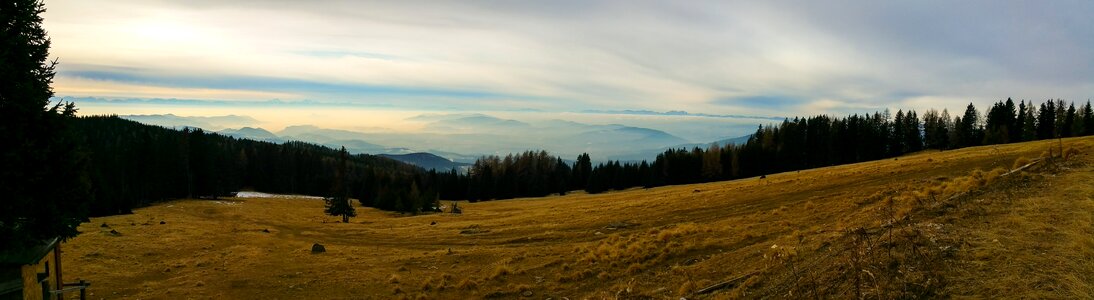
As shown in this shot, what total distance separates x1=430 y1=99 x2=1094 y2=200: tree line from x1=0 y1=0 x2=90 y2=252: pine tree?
110899mm

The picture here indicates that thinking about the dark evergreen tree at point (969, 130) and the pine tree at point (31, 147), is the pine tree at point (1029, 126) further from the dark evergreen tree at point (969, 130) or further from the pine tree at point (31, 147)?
the pine tree at point (31, 147)

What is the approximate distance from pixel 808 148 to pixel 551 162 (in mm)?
68382

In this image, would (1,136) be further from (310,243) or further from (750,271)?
(310,243)

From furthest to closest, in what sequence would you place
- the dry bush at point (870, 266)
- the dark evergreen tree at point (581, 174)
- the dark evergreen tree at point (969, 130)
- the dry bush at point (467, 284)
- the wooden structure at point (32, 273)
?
the dark evergreen tree at point (581, 174), the dark evergreen tree at point (969, 130), the dry bush at point (467, 284), the wooden structure at point (32, 273), the dry bush at point (870, 266)

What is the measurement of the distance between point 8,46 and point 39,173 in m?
3.87

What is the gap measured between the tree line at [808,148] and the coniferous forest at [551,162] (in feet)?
0.81

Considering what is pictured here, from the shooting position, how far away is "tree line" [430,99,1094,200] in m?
112

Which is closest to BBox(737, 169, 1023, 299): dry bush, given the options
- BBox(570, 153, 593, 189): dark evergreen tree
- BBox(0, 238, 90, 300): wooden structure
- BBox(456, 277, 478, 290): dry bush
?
BBox(456, 277, 478, 290): dry bush

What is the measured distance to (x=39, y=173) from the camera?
15391 mm

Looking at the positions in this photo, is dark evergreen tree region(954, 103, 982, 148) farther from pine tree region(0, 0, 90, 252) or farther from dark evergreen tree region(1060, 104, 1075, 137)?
pine tree region(0, 0, 90, 252)

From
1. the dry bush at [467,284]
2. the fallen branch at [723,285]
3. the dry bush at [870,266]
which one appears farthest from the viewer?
the dry bush at [467,284]

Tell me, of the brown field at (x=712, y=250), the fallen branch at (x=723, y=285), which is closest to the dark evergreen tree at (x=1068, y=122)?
the brown field at (x=712, y=250)

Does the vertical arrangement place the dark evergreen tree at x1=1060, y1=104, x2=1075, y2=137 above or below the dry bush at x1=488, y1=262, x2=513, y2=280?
above

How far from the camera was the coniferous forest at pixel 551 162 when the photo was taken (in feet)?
291
